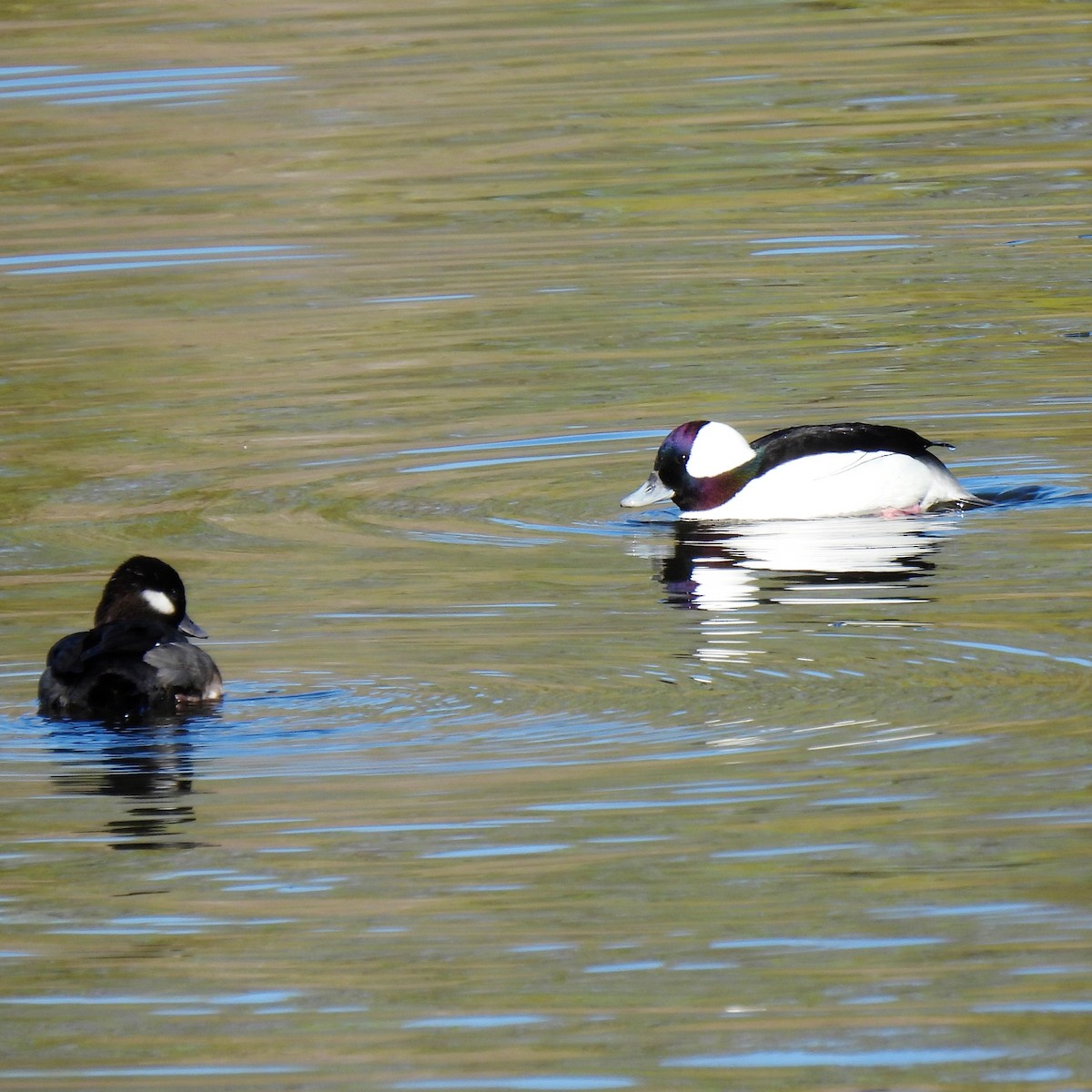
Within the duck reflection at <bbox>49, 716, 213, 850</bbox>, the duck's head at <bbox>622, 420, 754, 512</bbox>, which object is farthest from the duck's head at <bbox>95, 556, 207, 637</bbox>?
the duck's head at <bbox>622, 420, 754, 512</bbox>

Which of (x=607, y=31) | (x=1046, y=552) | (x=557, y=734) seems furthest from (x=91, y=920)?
(x=607, y=31)

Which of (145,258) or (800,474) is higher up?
(145,258)

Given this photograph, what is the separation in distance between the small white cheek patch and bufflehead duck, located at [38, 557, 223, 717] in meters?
0.33

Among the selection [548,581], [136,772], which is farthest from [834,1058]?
[548,581]

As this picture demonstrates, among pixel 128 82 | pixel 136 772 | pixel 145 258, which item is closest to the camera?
pixel 136 772

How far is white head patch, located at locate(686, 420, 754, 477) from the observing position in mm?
11250

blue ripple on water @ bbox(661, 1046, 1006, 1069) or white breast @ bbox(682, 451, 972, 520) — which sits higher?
white breast @ bbox(682, 451, 972, 520)

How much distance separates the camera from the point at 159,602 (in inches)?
338

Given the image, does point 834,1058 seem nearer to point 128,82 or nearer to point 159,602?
point 159,602

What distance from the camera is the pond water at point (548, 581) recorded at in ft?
18.8

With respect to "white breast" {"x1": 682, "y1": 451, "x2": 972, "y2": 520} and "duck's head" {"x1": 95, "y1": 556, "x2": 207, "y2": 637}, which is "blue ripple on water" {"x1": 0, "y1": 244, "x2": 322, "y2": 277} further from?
"duck's head" {"x1": 95, "y1": 556, "x2": 207, "y2": 637}

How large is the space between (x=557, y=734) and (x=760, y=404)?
19.0 feet

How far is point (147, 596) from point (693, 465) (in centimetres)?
327

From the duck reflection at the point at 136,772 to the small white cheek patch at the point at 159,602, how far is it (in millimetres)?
639
